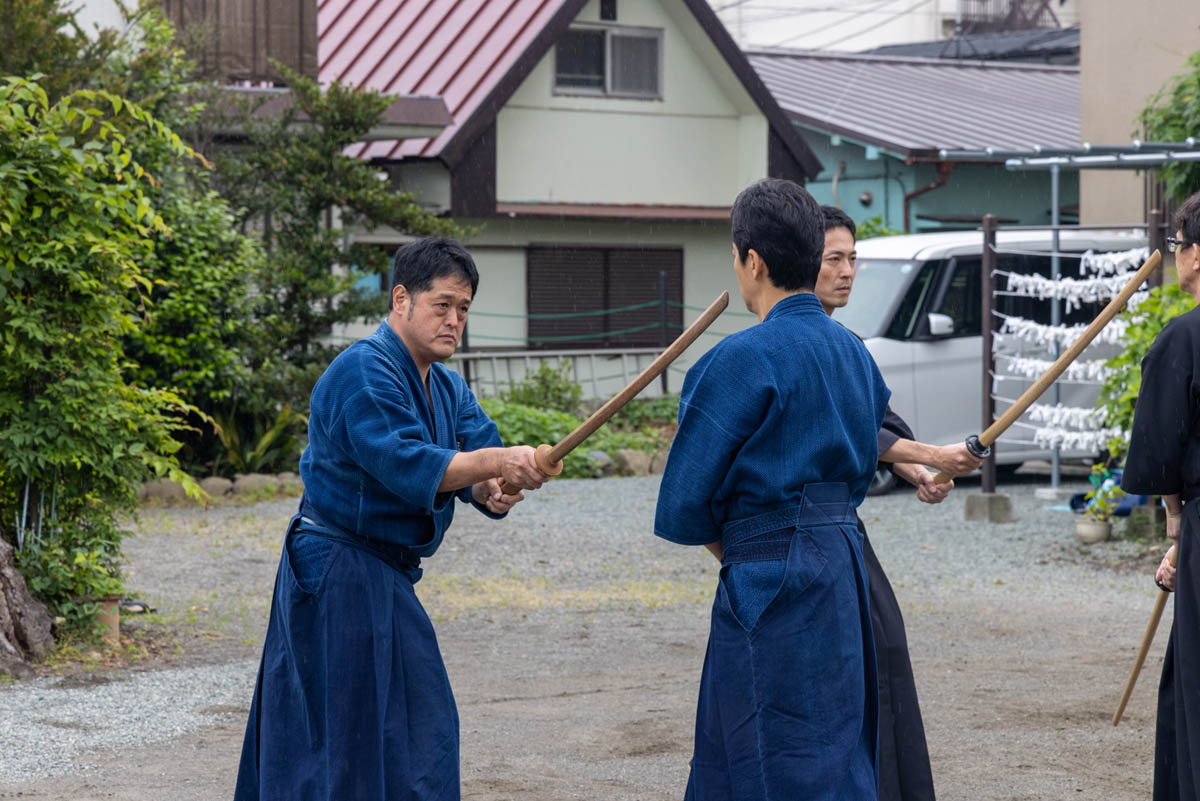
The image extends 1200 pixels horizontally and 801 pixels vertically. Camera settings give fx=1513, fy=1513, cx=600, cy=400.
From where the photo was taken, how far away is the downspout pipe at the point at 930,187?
1992cm

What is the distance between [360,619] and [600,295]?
1538 centimetres

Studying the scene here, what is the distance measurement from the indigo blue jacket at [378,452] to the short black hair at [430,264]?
5.7 inches

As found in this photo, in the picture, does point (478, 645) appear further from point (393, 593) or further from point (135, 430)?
point (393, 593)

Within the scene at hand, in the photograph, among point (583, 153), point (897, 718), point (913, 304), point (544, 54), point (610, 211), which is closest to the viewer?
point (897, 718)

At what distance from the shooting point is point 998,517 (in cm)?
1164

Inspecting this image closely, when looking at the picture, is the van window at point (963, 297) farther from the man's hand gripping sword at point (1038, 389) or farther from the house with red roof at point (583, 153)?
the man's hand gripping sword at point (1038, 389)

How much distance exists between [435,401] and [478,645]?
13.1 feet

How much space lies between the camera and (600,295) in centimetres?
1891

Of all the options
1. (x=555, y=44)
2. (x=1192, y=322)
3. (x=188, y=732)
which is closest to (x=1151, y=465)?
(x=1192, y=322)

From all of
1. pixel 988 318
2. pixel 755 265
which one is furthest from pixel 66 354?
pixel 988 318

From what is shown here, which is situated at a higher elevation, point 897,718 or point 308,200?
point 308,200

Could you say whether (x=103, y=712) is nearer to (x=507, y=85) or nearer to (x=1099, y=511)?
(x=1099, y=511)

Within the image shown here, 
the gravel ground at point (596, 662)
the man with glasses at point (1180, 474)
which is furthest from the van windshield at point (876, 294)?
the man with glasses at point (1180, 474)

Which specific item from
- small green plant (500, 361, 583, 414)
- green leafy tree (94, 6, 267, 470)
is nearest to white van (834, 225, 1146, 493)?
small green plant (500, 361, 583, 414)
